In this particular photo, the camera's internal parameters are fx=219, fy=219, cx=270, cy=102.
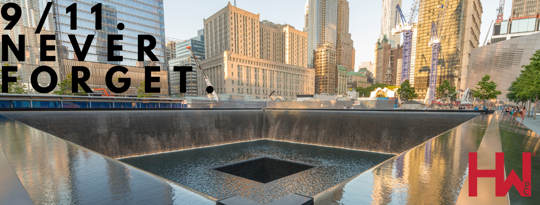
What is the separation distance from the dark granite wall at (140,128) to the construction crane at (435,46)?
294ft

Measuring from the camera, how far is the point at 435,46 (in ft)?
284

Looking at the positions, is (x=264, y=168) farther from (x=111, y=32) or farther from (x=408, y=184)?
(x=111, y=32)

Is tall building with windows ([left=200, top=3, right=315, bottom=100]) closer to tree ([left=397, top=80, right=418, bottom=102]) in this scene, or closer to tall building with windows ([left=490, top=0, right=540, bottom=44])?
tree ([left=397, top=80, right=418, bottom=102])

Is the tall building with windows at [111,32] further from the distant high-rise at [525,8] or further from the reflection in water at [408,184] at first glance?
the distant high-rise at [525,8]

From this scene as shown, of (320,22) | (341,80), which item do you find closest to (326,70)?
(341,80)

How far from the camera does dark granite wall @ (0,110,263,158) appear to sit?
12766 mm

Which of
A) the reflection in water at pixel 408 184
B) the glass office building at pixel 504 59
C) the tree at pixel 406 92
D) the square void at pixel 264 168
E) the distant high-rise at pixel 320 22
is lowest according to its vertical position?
the square void at pixel 264 168

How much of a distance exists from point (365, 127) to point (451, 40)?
326 ft

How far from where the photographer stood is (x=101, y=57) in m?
52.0

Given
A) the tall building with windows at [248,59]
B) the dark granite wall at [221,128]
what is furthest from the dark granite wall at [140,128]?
the tall building with windows at [248,59]

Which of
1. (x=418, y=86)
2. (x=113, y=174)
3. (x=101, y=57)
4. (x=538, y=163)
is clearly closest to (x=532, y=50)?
(x=418, y=86)

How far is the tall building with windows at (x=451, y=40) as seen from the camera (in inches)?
3351

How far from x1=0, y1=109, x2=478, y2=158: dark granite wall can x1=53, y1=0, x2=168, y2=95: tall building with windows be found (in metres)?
40.0

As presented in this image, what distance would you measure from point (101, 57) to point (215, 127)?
4906cm
